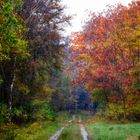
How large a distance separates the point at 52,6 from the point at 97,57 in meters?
17.1

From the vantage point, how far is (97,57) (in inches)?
1966

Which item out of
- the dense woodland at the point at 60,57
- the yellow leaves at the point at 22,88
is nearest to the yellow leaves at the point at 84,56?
the dense woodland at the point at 60,57

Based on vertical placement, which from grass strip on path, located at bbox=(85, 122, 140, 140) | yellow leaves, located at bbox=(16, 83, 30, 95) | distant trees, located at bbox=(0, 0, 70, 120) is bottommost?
grass strip on path, located at bbox=(85, 122, 140, 140)

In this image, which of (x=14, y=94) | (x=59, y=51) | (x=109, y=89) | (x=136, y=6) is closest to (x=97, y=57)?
(x=109, y=89)

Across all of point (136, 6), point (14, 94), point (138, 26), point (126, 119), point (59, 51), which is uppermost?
point (136, 6)

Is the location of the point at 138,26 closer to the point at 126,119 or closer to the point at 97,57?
the point at 97,57

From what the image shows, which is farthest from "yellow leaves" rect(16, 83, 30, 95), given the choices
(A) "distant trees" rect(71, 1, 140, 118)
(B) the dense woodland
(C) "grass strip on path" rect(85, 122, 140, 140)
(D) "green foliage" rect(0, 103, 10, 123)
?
(A) "distant trees" rect(71, 1, 140, 118)

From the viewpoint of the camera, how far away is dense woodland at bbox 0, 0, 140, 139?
98.5ft

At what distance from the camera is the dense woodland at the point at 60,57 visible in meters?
30.0

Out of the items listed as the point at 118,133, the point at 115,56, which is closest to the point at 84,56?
the point at 115,56

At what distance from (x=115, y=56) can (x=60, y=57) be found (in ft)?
40.5

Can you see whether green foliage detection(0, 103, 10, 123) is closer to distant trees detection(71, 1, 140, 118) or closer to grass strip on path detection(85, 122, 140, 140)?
grass strip on path detection(85, 122, 140, 140)

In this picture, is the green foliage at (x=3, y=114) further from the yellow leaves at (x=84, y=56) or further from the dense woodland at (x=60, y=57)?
the yellow leaves at (x=84, y=56)

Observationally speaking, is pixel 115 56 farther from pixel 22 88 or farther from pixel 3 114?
pixel 3 114
